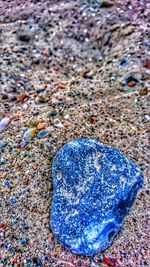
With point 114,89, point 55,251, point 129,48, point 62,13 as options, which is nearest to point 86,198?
point 55,251

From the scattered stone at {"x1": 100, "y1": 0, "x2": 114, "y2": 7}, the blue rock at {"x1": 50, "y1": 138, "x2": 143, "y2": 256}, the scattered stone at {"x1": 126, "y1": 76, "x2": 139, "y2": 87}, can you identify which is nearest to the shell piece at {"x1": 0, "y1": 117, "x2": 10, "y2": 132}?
the blue rock at {"x1": 50, "y1": 138, "x2": 143, "y2": 256}

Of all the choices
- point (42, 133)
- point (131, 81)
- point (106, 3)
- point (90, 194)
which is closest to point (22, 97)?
point (42, 133)

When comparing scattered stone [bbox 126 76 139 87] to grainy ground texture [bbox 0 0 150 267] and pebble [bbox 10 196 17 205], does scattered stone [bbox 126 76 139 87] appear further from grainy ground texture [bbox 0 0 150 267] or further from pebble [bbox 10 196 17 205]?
pebble [bbox 10 196 17 205]

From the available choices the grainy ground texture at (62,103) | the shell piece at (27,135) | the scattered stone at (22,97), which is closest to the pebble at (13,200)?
the grainy ground texture at (62,103)

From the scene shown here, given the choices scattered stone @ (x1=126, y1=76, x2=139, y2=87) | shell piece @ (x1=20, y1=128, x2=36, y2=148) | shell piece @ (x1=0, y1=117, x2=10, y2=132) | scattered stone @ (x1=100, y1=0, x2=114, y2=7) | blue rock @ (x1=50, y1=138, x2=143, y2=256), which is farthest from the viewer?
scattered stone @ (x1=100, y1=0, x2=114, y2=7)

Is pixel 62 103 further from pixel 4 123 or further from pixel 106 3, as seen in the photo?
pixel 106 3

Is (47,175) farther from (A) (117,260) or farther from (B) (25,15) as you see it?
(B) (25,15)
